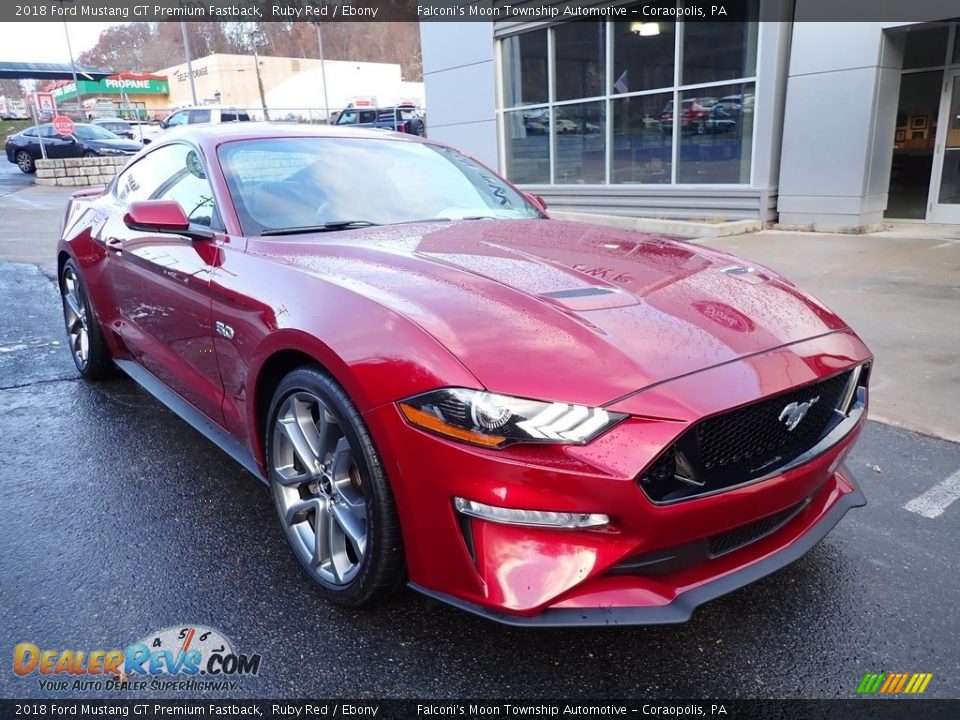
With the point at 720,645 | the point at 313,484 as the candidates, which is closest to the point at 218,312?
the point at 313,484

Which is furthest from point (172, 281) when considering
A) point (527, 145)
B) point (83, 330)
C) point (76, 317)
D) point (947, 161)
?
point (527, 145)

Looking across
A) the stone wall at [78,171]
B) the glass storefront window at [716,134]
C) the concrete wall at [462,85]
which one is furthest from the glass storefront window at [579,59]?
the stone wall at [78,171]

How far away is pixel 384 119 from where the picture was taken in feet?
94.3

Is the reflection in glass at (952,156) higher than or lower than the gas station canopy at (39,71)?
lower

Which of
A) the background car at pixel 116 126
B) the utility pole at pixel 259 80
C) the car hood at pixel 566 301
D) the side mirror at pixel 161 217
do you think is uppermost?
the utility pole at pixel 259 80

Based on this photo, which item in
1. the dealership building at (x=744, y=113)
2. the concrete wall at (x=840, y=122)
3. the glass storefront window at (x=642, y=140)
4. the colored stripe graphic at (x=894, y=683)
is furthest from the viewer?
the glass storefront window at (x=642, y=140)

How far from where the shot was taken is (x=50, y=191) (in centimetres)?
1933

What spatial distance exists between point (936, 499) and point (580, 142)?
11.2m

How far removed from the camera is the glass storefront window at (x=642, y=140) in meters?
11.7

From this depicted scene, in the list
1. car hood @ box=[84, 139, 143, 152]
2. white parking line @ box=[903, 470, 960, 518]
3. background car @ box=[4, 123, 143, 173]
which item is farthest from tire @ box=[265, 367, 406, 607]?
car hood @ box=[84, 139, 143, 152]

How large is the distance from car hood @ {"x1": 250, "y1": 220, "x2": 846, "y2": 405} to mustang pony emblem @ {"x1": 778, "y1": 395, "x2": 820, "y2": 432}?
0.19 m

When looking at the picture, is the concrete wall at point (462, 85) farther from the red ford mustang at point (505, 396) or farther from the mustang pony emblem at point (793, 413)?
the mustang pony emblem at point (793, 413)

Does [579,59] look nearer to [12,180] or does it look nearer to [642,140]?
[642,140]

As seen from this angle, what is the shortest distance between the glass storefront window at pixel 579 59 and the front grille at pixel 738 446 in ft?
38.0
